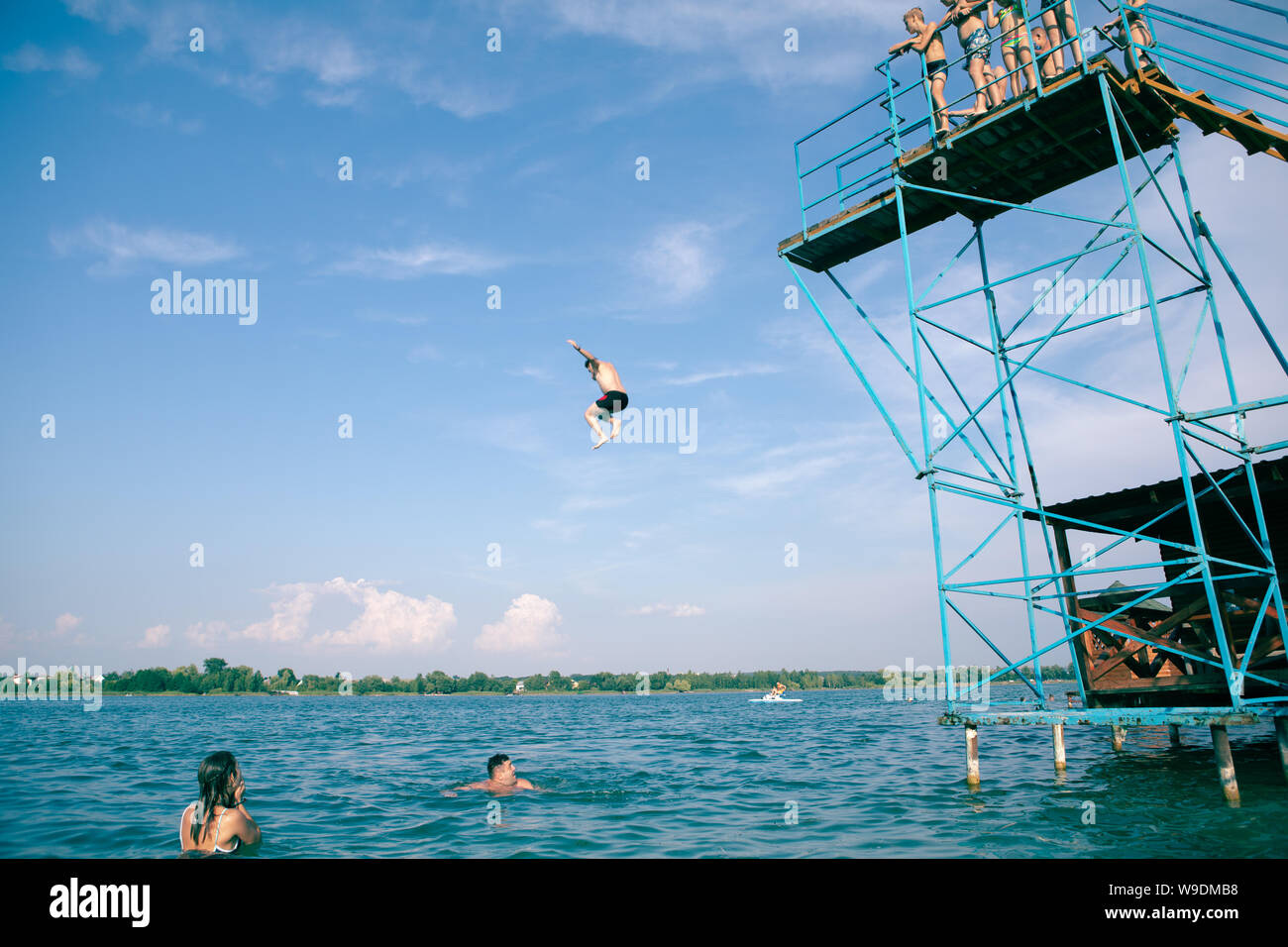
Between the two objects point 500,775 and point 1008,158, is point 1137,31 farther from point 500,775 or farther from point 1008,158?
point 500,775

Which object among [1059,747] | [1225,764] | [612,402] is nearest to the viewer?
[1225,764]

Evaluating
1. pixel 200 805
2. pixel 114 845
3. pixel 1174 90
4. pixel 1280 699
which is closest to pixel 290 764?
pixel 114 845

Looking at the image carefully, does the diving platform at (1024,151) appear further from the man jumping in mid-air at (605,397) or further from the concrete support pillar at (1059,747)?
the concrete support pillar at (1059,747)

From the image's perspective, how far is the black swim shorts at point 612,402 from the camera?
1373 cm

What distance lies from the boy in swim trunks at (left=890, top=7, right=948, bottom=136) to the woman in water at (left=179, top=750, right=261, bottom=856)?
1825 cm

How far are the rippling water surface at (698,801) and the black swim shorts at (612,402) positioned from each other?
7.65 metres

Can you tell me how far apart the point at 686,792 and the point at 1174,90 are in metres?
18.4

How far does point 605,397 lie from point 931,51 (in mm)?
12145

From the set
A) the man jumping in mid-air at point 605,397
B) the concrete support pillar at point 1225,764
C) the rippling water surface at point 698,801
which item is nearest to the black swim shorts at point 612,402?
the man jumping in mid-air at point 605,397

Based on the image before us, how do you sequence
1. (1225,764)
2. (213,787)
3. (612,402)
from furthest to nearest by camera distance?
1. (612,402)
2. (1225,764)
3. (213,787)

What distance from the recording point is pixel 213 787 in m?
10.0

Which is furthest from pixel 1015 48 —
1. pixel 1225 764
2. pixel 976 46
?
pixel 1225 764
